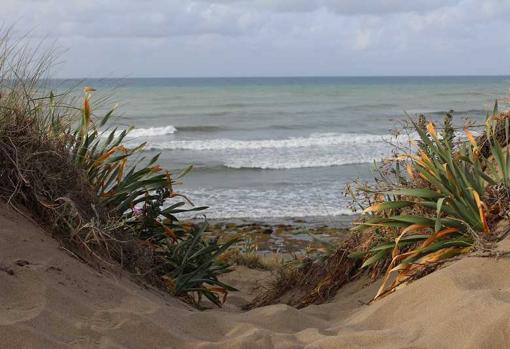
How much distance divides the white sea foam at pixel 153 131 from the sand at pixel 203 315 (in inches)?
953

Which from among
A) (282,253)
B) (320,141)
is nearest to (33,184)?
(282,253)

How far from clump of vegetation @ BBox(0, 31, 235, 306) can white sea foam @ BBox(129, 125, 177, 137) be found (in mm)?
22762

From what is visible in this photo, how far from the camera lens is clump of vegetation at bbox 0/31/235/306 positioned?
427 cm

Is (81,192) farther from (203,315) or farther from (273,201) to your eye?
(273,201)

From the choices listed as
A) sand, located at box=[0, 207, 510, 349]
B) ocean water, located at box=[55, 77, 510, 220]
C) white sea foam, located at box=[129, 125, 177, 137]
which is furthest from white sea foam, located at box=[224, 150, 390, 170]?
sand, located at box=[0, 207, 510, 349]

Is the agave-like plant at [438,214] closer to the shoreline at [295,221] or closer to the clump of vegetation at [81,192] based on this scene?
the clump of vegetation at [81,192]

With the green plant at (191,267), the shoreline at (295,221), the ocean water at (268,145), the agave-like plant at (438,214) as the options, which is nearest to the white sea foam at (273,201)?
the ocean water at (268,145)

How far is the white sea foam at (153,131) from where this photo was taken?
28.0 m

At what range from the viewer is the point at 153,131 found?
28.5 metres

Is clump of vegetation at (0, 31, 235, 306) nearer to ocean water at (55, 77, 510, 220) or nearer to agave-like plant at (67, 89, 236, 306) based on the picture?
agave-like plant at (67, 89, 236, 306)

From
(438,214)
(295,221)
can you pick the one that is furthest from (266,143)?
(438,214)

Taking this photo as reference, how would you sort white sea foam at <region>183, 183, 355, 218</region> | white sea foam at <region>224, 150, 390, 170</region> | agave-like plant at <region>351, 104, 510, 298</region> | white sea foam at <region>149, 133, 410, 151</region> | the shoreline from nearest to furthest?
agave-like plant at <region>351, 104, 510, 298</region> < the shoreline < white sea foam at <region>183, 183, 355, 218</region> < white sea foam at <region>224, 150, 390, 170</region> < white sea foam at <region>149, 133, 410, 151</region>

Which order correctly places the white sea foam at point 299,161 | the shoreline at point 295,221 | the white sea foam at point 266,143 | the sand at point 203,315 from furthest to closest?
the white sea foam at point 266,143
the white sea foam at point 299,161
the shoreline at point 295,221
the sand at point 203,315

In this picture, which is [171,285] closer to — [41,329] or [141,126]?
[41,329]
